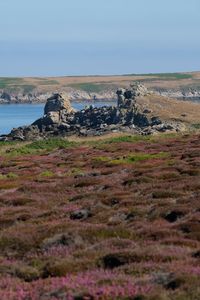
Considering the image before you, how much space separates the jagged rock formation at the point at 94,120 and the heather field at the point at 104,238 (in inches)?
2138

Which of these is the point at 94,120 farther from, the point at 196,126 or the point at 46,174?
the point at 46,174

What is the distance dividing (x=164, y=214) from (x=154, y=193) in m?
4.21

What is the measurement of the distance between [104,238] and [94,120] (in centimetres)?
8637

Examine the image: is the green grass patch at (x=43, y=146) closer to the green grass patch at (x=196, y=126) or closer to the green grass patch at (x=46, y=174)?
the green grass patch at (x=196, y=126)

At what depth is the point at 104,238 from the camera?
14531 millimetres

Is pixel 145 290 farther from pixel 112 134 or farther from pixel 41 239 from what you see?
pixel 112 134

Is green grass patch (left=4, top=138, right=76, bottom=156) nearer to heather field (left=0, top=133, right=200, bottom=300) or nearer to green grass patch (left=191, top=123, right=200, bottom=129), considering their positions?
green grass patch (left=191, top=123, right=200, bottom=129)

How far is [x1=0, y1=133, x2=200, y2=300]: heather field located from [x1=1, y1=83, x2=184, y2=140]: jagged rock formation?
5431cm

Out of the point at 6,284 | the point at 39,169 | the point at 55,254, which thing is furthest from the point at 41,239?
the point at 39,169

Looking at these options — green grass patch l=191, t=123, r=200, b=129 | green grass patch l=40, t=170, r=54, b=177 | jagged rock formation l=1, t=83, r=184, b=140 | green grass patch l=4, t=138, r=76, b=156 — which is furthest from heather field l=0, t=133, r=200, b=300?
green grass patch l=191, t=123, r=200, b=129

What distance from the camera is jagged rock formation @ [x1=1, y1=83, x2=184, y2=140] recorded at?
8512 cm

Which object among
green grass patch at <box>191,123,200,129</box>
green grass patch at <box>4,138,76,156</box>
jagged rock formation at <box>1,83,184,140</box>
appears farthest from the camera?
green grass patch at <box>191,123,200,129</box>

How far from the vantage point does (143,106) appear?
325ft

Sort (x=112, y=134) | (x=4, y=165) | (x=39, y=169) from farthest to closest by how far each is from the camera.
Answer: (x=112, y=134), (x=4, y=165), (x=39, y=169)
